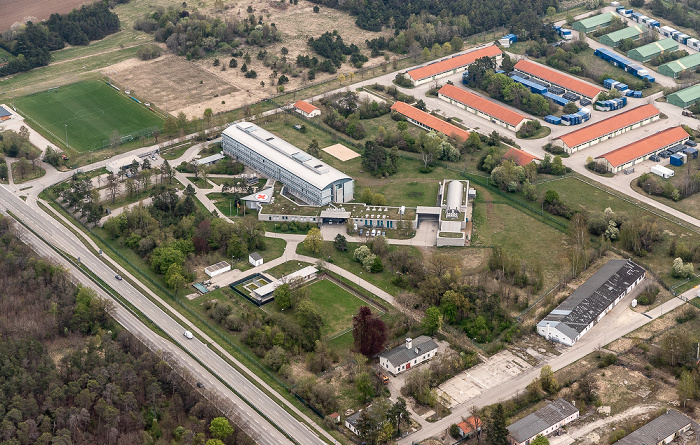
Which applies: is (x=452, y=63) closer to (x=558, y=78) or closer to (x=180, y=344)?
(x=558, y=78)

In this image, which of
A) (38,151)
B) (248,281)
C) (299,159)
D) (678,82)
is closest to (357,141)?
(299,159)

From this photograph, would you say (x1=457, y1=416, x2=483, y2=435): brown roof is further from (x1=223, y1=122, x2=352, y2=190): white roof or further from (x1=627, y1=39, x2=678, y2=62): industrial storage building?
(x1=627, y1=39, x2=678, y2=62): industrial storage building

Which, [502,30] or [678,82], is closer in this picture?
[678,82]

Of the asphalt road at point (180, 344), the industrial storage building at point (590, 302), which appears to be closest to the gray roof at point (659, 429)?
the industrial storage building at point (590, 302)

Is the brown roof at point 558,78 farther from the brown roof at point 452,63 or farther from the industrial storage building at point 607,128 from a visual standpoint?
the industrial storage building at point 607,128

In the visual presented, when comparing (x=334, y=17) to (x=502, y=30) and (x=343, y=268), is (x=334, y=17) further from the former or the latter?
(x=343, y=268)

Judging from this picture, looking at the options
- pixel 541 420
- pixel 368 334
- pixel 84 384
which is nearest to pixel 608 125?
pixel 368 334
